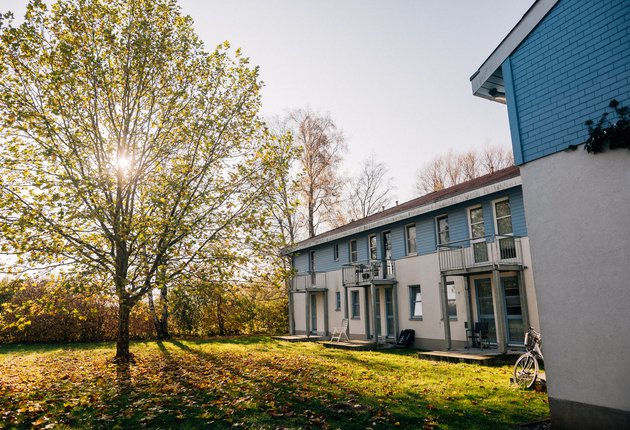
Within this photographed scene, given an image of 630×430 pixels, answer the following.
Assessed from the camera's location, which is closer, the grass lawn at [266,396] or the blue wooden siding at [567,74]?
the blue wooden siding at [567,74]

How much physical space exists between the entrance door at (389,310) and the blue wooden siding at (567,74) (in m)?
14.6

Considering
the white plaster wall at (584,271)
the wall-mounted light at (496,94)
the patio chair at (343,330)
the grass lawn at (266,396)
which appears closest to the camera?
the white plaster wall at (584,271)

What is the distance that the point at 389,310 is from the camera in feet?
68.1

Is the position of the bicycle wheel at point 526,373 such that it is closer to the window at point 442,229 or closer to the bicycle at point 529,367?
the bicycle at point 529,367

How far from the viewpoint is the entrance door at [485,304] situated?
50.2 ft

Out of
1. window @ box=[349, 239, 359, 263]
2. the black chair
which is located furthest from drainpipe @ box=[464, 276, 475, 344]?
window @ box=[349, 239, 359, 263]

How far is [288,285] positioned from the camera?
2808 cm

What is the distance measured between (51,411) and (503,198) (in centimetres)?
1427

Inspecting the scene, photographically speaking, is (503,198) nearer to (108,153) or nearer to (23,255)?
(108,153)

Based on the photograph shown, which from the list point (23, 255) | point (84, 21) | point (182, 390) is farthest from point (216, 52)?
point (182, 390)

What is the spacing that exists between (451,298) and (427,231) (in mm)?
3062

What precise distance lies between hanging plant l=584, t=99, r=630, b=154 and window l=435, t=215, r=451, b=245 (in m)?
11.8

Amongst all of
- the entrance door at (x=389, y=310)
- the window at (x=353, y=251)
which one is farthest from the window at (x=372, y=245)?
the entrance door at (x=389, y=310)

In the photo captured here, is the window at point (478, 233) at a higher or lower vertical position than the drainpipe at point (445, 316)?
higher
